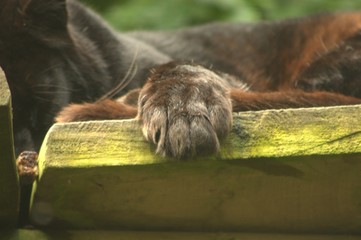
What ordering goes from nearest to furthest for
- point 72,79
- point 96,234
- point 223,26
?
1. point 96,234
2. point 72,79
3. point 223,26

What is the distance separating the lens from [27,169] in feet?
4.75

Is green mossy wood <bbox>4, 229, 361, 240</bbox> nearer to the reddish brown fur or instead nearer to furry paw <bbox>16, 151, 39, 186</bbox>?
furry paw <bbox>16, 151, 39, 186</bbox>

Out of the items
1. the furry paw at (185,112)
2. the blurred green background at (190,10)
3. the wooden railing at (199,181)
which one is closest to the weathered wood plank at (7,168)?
the wooden railing at (199,181)

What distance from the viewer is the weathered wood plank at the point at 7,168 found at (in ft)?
4.22

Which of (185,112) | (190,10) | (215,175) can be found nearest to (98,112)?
(185,112)

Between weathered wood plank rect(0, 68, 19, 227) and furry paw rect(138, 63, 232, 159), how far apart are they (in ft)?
0.79

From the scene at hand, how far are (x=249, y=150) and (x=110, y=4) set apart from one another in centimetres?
→ 210

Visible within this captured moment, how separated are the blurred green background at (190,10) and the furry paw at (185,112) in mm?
1539

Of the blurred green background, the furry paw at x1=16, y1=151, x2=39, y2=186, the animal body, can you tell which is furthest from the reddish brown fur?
the blurred green background

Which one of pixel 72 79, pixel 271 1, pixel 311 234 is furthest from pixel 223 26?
pixel 311 234

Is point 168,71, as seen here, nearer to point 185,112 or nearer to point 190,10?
point 185,112

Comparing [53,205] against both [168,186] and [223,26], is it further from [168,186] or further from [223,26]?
[223,26]

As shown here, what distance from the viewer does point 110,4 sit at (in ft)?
11.0

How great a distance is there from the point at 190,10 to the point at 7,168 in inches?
81.2
